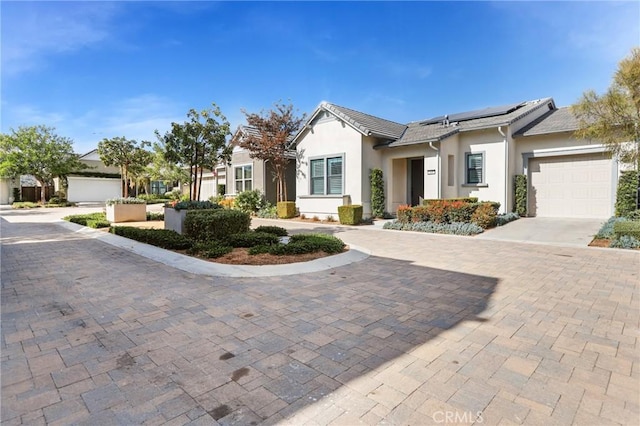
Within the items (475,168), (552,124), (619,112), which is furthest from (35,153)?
(619,112)

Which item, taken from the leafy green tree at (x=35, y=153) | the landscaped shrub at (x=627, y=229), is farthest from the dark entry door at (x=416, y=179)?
the leafy green tree at (x=35, y=153)

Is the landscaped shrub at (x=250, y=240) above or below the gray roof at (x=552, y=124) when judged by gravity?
below

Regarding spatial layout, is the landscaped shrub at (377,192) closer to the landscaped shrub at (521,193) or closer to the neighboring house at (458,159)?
the neighboring house at (458,159)

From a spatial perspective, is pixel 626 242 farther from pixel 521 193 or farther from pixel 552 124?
pixel 552 124

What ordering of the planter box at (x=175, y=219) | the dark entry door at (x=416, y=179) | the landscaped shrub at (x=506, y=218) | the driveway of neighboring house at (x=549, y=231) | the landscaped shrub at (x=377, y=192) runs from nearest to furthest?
1. the driveway of neighboring house at (x=549, y=231)
2. the planter box at (x=175, y=219)
3. the landscaped shrub at (x=506, y=218)
4. the landscaped shrub at (x=377, y=192)
5. the dark entry door at (x=416, y=179)

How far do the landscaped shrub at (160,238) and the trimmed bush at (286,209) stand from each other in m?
8.23

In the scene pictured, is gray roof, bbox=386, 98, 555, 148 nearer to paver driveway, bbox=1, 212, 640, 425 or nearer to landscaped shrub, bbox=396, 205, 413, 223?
landscaped shrub, bbox=396, 205, 413, 223

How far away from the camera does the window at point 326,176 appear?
1662 centimetres

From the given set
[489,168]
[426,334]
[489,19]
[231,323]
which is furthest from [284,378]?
[489,168]

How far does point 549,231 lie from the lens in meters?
11.2

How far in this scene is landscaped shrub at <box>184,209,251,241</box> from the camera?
30.3ft

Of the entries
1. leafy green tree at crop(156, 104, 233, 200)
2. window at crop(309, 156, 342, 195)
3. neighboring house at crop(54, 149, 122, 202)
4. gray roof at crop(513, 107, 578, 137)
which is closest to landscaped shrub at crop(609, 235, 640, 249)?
gray roof at crop(513, 107, 578, 137)

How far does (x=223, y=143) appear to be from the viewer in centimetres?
1312

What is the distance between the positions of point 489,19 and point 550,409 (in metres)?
13.0
